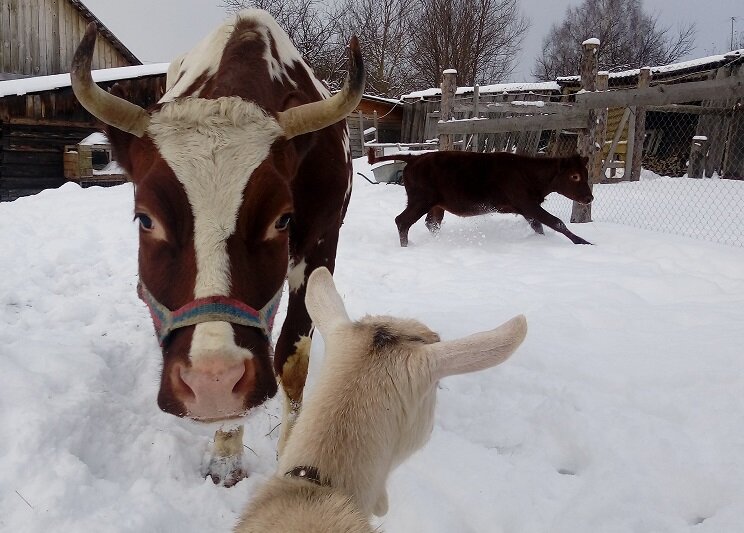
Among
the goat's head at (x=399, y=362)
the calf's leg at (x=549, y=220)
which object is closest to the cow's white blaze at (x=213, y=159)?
the goat's head at (x=399, y=362)

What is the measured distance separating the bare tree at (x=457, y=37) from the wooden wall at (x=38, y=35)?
59.5 ft

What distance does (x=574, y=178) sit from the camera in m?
8.36

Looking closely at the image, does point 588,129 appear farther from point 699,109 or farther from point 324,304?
point 324,304

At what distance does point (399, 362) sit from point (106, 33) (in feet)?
70.0

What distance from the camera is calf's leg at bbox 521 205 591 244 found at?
7.35m

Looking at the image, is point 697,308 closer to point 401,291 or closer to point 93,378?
point 401,291

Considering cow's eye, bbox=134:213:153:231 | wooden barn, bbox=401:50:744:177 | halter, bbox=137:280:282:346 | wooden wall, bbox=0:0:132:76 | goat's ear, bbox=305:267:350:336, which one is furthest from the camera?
wooden wall, bbox=0:0:132:76

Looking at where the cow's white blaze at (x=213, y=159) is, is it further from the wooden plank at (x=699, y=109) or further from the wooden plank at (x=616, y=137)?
the wooden plank at (x=699, y=109)

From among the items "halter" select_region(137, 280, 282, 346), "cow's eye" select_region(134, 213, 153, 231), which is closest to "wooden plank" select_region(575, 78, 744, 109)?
"halter" select_region(137, 280, 282, 346)

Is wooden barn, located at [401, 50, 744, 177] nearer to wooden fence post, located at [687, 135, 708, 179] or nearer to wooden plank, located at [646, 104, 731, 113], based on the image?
wooden plank, located at [646, 104, 731, 113]

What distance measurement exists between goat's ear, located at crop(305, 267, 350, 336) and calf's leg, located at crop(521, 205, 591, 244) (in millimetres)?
6199

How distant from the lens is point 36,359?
3.15 meters

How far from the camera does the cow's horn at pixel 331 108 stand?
2.15 m

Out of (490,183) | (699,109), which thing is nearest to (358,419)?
(490,183)
